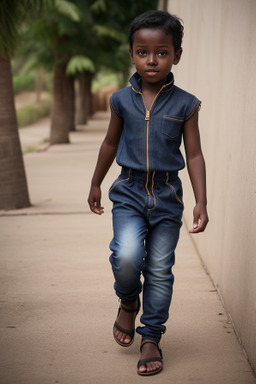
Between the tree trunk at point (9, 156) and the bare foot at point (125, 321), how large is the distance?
15.9 ft

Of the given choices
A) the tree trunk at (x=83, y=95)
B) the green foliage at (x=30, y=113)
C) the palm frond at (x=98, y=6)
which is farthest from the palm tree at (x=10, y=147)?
the green foliage at (x=30, y=113)

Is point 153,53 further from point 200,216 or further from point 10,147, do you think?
point 10,147

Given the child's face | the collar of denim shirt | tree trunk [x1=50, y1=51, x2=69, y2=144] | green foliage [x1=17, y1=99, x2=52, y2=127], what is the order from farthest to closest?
1. green foliage [x1=17, y1=99, x2=52, y2=127]
2. tree trunk [x1=50, y1=51, x2=69, y2=144]
3. the collar of denim shirt
4. the child's face

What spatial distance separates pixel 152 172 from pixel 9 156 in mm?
5180

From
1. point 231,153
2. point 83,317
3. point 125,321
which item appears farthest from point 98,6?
point 125,321

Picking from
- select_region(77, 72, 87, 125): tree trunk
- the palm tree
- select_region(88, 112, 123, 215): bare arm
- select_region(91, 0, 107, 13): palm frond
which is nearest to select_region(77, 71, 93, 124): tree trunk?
select_region(77, 72, 87, 125): tree trunk

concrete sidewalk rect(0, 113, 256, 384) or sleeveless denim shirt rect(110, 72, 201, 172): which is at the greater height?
sleeveless denim shirt rect(110, 72, 201, 172)

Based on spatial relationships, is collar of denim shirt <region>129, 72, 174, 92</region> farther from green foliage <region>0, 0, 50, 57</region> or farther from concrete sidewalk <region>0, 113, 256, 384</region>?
green foliage <region>0, 0, 50, 57</region>

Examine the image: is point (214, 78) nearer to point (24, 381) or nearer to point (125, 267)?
point (125, 267)

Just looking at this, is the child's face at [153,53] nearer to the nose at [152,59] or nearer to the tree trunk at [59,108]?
the nose at [152,59]

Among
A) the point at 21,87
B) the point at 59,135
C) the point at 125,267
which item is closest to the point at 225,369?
the point at 125,267

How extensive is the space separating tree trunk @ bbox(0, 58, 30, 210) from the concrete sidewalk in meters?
0.98

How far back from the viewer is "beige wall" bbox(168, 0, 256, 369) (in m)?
3.34

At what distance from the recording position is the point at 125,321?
11.0ft
